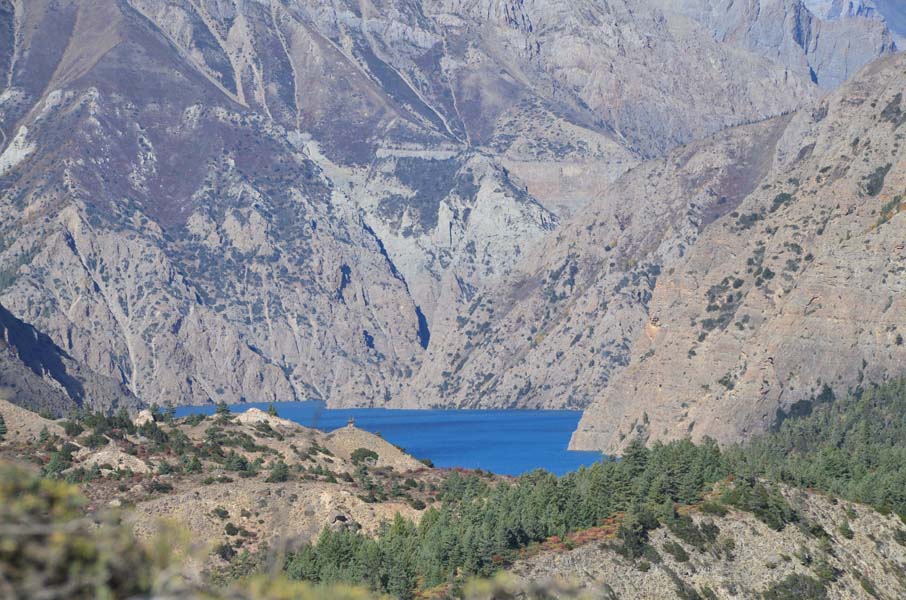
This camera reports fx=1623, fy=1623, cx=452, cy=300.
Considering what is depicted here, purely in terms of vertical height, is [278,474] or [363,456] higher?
[363,456]

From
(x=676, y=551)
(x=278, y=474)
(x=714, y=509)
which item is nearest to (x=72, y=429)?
(x=278, y=474)

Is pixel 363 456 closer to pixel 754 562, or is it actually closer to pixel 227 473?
pixel 227 473

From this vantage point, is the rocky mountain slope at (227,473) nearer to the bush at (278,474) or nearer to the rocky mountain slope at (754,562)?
the bush at (278,474)

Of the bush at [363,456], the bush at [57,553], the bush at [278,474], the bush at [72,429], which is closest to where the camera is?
the bush at [57,553]

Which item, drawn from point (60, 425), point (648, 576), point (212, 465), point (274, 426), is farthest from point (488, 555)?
point (274, 426)

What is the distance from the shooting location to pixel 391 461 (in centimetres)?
13975

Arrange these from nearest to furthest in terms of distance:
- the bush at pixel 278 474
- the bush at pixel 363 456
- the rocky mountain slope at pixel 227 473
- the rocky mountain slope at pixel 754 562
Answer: the rocky mountain slope at pixel 754 562 < the rocky mountain slope at pixel 227 473 < the bush at pixel 278 474 < the bush at pixel 363 456

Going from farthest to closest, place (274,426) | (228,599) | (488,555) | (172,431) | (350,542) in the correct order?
1. (274,426)
2. (172,431)
3. (350,542)
4. (488,555)
5. (228,599)

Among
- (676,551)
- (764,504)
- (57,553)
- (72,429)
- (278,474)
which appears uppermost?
(72,429)

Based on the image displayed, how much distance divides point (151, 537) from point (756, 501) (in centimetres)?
3694

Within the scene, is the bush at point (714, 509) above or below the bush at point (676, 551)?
above

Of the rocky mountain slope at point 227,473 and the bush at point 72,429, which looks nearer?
the rocky mountain slope at point 227,473

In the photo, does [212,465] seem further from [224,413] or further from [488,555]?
[488,555]

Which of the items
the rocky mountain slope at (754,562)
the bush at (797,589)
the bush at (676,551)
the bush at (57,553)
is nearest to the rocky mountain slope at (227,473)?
the rocky mountain slope at (754,562)
